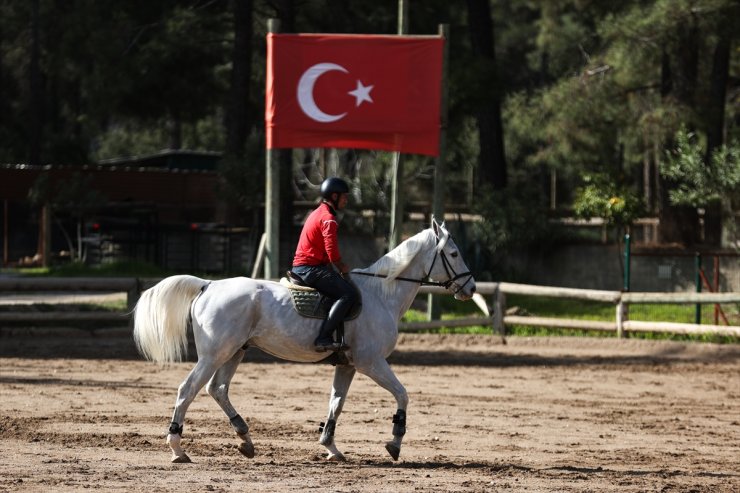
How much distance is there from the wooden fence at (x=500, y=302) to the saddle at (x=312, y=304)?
32.2 ft

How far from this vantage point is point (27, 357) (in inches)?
747

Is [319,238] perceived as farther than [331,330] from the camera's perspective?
Yes

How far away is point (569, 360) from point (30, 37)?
3320 cm

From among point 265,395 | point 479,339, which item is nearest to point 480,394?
point 265,395

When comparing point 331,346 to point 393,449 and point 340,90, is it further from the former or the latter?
point 340,90

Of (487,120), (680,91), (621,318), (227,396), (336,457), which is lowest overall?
(336,457)

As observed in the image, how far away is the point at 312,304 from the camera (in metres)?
10.8

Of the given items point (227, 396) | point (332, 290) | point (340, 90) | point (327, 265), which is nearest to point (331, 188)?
point (327, 265)

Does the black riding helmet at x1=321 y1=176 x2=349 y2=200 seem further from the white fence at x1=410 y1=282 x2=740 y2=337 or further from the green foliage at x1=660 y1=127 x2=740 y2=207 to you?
the green foliage at x1=660 y1=127 x2=740 y2=207

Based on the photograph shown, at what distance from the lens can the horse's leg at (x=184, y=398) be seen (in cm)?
1014

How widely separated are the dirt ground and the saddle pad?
49.3 inches

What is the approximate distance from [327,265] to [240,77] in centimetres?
2365

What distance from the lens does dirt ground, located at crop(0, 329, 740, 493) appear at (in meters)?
9.76

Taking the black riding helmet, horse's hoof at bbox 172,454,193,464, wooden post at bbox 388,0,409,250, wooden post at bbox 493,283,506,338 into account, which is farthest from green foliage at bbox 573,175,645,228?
horse's hoof at bbox 172,454,193,464
